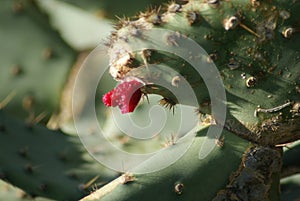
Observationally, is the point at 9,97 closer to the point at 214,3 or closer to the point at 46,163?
the point at 46,163

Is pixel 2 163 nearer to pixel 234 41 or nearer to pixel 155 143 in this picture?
pixel 155 143

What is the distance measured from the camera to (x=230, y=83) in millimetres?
1445

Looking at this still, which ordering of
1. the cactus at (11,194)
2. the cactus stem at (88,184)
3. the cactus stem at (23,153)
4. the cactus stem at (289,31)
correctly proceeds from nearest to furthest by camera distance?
the cactus stem at (289,31) → the cactus at (11,194) → the cactus stem at (88,184) → the cactus stem at (23,153)

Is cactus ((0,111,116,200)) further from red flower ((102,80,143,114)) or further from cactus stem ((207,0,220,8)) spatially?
cactus stem ((207,0,220,8))

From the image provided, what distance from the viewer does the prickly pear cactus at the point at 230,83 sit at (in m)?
1.41

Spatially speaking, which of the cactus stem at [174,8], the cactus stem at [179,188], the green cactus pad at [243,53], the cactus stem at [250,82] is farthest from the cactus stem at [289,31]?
the cactus stem at [179,188]

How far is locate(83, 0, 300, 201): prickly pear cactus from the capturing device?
1.41m

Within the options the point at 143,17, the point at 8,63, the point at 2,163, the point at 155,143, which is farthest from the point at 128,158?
the point at 8,63

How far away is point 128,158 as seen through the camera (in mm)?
2027

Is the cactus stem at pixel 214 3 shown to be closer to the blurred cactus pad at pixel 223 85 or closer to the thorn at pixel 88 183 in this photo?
the blurred cactus pad at pixel 223 85

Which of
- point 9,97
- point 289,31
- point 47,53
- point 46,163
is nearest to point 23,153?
point 46,163

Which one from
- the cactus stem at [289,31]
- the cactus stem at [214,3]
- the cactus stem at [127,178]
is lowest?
the cactus stem at [127,178]

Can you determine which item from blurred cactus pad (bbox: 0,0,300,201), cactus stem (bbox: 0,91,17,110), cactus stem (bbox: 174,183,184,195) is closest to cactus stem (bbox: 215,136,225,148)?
blurred cactus pad (bbox: 0,0,300,201)

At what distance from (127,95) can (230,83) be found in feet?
0.69
